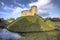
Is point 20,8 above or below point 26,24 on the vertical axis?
above

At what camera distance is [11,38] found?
718 centimetres

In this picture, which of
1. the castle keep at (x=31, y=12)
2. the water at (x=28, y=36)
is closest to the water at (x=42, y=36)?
the water at (x=28, y=36)

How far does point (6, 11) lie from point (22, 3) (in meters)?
0.56

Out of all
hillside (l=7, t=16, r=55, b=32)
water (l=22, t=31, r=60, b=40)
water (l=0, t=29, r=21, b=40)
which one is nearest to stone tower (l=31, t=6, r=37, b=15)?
hillside (l=7, t=16, r=55, b=32)

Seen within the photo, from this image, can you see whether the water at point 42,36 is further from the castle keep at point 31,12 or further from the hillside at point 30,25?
the castle keep at point 31,12

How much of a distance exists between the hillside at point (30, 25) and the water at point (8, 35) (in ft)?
0.65

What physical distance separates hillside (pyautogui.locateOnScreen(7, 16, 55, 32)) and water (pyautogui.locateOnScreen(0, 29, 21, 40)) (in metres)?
0.20

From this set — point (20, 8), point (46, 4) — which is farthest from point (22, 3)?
point (46, 4)

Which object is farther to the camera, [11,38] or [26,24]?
[26,24]

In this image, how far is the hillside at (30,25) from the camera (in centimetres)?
745

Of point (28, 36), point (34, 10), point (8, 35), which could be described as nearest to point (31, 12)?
point (34, 10)

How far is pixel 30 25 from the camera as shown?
7699mm

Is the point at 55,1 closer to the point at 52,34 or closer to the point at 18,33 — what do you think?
the point at 52,34

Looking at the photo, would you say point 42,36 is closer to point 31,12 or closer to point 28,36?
point 28,36
